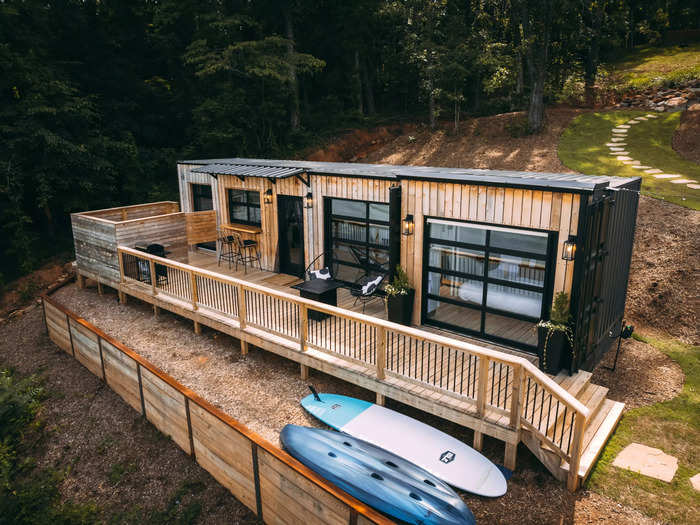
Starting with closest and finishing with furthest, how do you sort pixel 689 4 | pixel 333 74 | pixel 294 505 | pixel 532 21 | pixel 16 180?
pixel 294 505
pixel 16 180
pixel 532 21
pixel 333 74
pixel 689 4

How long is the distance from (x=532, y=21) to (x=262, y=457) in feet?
69.9

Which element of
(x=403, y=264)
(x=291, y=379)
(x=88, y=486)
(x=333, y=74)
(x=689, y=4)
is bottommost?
(x=88, y=486)

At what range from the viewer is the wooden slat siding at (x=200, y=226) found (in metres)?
12.2

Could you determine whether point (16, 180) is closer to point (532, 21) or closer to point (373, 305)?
point (373, 305)

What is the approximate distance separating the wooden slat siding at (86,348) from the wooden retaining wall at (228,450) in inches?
1.4

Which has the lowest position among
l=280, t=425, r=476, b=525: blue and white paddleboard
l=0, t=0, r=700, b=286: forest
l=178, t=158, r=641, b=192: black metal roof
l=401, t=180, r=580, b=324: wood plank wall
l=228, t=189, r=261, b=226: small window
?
l=280, t=425, r=476, b=525: blue and white paddleboard

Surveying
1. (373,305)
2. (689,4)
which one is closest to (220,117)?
(373,305)

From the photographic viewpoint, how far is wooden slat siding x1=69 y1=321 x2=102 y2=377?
8.83 metres

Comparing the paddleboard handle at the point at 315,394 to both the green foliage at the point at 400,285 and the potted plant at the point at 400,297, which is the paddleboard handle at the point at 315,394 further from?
the green foliage at the point at 400,285

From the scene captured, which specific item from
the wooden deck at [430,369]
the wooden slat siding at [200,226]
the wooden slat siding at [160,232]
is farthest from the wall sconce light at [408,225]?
the wooden slat siding at [160,232]

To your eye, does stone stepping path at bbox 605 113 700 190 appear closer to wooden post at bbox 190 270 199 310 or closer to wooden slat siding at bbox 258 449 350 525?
wooden post at bbox 190 270 199 310

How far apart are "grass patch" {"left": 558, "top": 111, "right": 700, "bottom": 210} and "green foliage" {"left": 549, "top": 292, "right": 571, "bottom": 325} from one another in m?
8.13

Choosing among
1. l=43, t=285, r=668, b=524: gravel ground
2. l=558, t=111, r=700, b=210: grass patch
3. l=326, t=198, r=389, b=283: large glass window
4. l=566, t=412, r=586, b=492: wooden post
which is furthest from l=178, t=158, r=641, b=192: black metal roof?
l=558, t=111, r=700, b=210: grass patch

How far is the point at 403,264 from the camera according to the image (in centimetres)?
817
